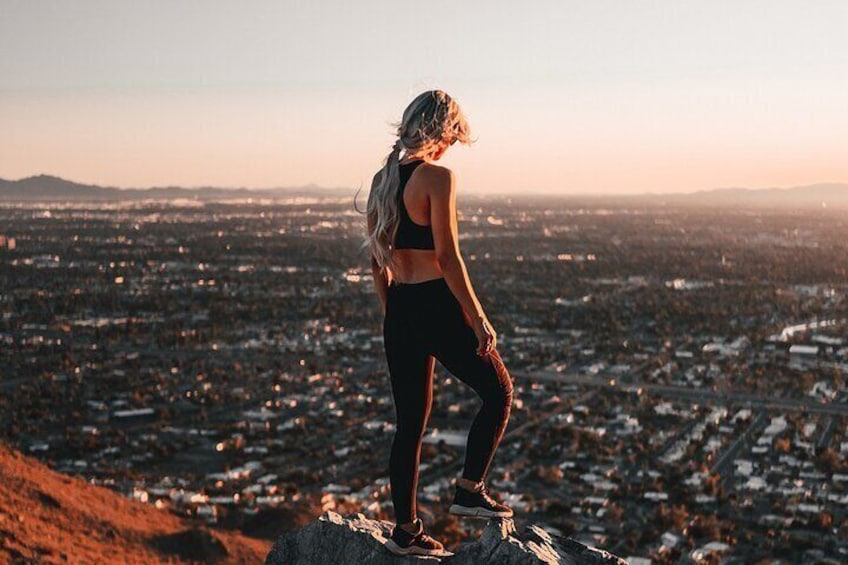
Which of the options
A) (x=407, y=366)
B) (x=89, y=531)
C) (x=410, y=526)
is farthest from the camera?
(x=89, y=531)

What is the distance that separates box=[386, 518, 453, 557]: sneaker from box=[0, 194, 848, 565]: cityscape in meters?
1.52

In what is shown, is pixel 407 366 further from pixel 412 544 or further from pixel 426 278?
pixel 412 544

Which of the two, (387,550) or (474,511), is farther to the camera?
(387,550)

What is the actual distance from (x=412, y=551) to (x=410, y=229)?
172 cm

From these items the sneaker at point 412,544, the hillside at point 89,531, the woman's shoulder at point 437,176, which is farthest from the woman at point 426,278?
the hillside at point 89,531

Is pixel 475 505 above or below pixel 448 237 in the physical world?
below

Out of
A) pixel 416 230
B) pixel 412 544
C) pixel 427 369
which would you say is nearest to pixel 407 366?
pixel 427 369

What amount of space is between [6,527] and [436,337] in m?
9.72

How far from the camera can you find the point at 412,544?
16.8 ft

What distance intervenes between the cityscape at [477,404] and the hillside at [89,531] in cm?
193

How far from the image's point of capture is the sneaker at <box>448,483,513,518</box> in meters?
4.95

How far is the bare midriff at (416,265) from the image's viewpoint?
14.9 feet

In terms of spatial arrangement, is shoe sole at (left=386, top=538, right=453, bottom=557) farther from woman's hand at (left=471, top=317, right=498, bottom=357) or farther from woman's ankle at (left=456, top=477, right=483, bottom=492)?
woman's hand at (left=471, top=317, right=498, bottom=357)

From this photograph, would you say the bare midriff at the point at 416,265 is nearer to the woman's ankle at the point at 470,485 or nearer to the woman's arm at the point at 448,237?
the woman's arm at the point at 448,237
